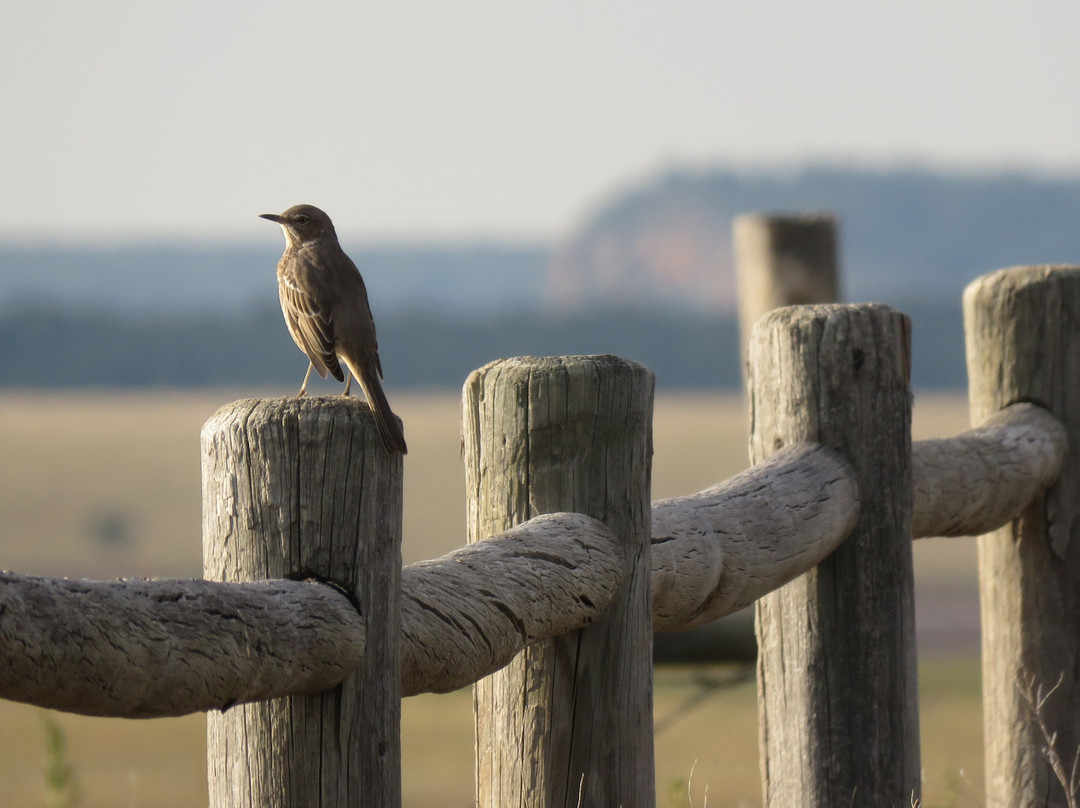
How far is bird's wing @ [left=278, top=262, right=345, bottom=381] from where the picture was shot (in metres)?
2.67

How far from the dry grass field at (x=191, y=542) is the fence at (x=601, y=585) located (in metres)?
0.48

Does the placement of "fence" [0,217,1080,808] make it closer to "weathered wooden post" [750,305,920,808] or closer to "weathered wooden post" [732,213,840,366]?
"weathered wooden post" [750,305,920,808]

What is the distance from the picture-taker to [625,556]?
2.29 metres

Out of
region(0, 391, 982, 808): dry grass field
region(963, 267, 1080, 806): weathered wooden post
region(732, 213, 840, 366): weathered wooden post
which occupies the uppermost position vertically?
region(732, 213, 840, 366): weathered wooden post

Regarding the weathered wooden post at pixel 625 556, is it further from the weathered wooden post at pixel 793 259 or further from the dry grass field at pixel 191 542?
the weathered wooden post at pixel 793 259

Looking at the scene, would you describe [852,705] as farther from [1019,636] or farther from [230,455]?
[230,455]

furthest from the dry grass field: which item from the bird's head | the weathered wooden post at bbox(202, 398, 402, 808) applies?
the weathered wooden post at bbox(202, 398, 402, 808)

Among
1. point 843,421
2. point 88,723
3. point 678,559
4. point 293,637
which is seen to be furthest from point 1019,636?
point 88,723

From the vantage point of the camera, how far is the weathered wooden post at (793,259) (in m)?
5.87

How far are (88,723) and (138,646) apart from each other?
16.4m

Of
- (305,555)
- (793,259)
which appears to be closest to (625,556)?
(305,555)

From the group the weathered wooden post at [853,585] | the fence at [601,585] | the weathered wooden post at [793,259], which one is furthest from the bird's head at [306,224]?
Answer: the weathered wooden post at [793,259]

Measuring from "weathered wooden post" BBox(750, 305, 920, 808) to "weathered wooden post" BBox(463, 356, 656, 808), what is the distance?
2.19ft

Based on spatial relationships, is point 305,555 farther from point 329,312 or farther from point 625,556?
point 329,312
